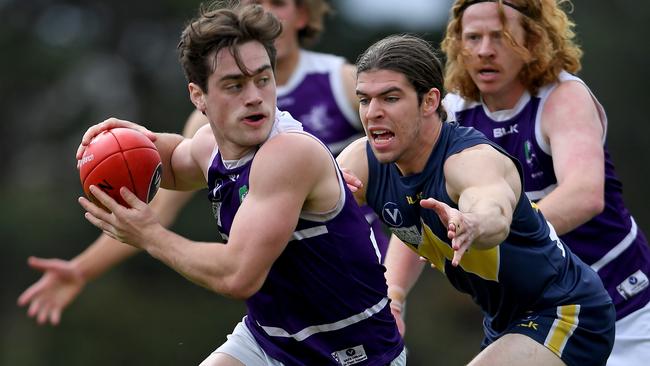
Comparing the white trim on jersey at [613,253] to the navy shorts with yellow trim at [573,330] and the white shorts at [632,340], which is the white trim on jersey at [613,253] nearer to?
the white shorts at [632,340]

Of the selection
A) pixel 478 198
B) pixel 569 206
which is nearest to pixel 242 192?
pixel 478 198

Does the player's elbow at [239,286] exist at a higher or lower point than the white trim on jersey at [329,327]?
higher

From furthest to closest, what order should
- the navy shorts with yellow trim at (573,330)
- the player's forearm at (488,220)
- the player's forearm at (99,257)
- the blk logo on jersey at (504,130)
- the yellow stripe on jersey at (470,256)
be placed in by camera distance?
1. the player's forearm at (99,257)
2. the blk logo on jersey at (504,130)
3. the navy shorts with yellow trim at (573,330)
4. the yellow stripe on jersey at (470,256)
5. the player's forearm at (488,220)

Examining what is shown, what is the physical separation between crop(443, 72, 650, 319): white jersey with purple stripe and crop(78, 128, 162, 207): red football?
5.92 ft

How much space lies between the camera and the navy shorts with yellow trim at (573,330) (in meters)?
6.38

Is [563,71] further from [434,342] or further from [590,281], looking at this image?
[434,342]

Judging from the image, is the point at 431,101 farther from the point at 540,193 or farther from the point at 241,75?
the point at 540,193

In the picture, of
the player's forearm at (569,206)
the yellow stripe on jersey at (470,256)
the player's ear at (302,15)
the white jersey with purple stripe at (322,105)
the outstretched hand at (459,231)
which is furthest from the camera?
the player's ear at (302,15)

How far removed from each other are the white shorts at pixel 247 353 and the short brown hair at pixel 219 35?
1.27 m


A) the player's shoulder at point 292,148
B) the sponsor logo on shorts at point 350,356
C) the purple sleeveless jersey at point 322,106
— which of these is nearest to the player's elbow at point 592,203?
the sponsor logo on shorts at point 350,356

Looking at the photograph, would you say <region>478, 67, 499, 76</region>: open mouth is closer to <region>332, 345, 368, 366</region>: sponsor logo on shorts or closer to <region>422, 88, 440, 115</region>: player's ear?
<region>422, 88, 440, 115</region>: player's ear

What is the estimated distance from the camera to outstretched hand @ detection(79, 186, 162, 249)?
6.00 meters

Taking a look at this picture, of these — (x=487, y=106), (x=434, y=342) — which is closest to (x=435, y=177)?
(x=487, y=106)

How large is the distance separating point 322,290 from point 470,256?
27.9 inches
